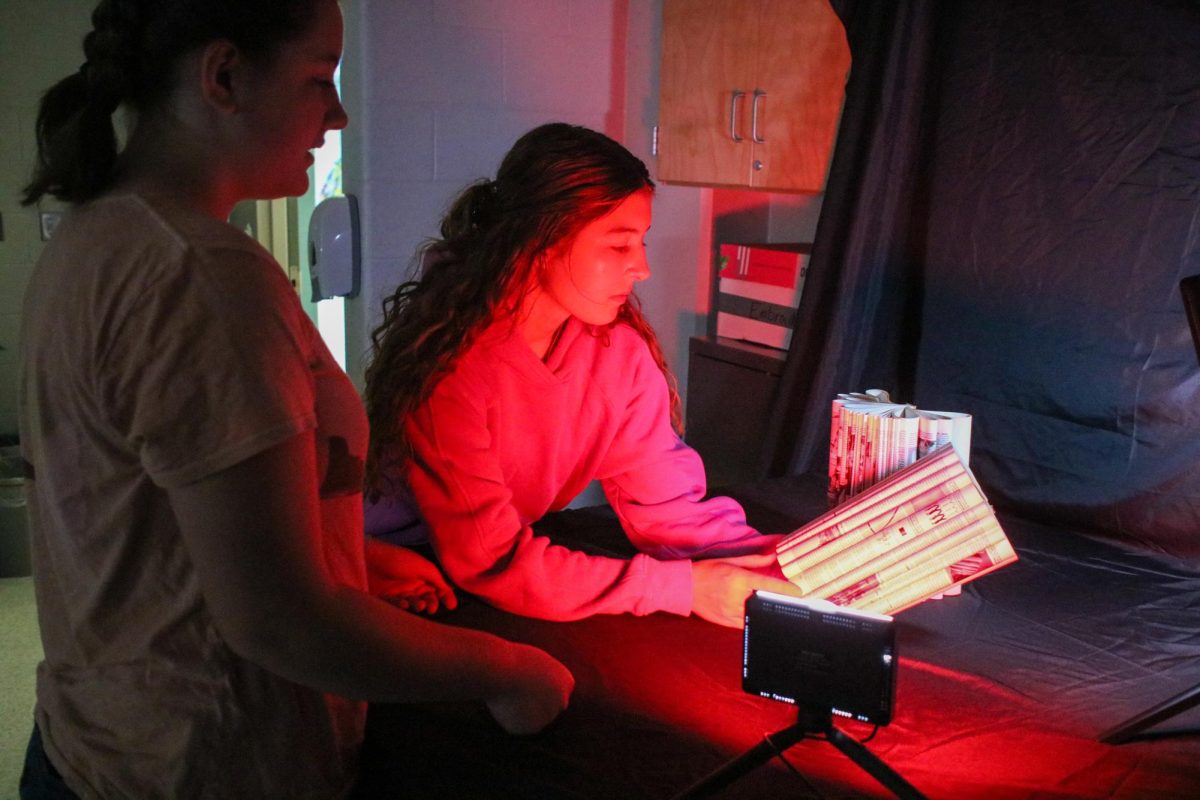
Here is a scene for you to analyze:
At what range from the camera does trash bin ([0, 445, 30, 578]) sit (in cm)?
326

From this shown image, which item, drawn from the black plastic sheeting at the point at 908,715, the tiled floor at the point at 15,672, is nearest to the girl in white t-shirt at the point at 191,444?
the black plastic sheeting at the point at 908,715

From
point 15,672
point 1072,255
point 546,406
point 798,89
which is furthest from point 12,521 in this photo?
point 1072,255

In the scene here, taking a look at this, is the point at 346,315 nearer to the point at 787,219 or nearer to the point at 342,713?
the point at 787,219

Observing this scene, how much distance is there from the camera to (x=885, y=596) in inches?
47.8

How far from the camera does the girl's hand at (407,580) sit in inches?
51.2

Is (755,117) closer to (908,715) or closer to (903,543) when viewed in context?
(903,543)

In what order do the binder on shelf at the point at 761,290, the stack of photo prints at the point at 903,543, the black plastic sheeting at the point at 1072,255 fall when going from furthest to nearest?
the binder on shelf at the point at 761,290
the black plastic sheeting at the point at 1072,255
the stack of photo prints at the point at 903,543

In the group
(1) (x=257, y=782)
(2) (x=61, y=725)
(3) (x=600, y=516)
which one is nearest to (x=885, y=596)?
(3) (x=600, y=516)

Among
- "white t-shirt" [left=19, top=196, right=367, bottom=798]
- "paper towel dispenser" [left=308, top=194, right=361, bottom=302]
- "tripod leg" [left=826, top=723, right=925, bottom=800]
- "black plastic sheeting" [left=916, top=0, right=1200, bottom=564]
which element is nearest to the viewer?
"white t-shirt" [left=19, top=196, right=367, bottom=798]

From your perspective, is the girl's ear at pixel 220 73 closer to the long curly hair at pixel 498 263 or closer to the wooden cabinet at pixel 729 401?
the long curly hair at pixel 498 263

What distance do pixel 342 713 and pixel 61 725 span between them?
0.69 feet

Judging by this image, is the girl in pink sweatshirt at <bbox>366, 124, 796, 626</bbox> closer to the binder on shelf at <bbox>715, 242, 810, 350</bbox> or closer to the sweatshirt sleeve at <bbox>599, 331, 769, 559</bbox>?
the sweatshirt sleeve at <bbox>599, 331, 769, 559</bbox>

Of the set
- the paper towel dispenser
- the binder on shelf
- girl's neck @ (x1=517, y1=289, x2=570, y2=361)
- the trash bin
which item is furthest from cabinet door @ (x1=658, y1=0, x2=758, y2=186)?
the trash bin

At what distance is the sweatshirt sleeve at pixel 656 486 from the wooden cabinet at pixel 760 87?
97 cm
